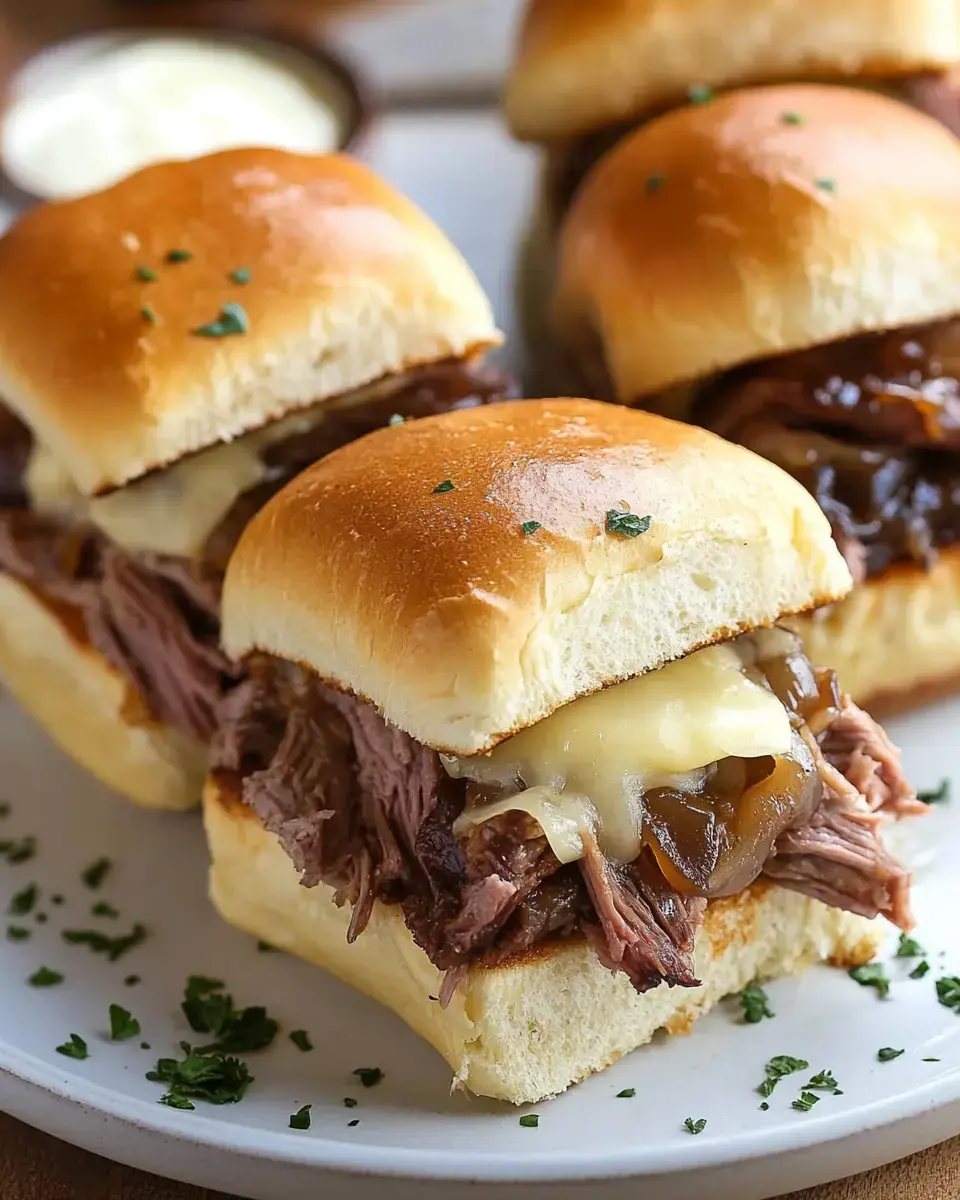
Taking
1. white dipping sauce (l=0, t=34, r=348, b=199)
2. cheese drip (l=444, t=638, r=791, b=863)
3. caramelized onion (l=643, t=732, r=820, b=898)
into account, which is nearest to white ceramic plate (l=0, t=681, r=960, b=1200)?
caramelized onion (l=643, t=732, r=820, b=898)

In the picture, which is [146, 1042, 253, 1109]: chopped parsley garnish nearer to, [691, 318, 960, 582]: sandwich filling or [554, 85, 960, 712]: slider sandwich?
[554, 85, 960, 712]: slider sandwich

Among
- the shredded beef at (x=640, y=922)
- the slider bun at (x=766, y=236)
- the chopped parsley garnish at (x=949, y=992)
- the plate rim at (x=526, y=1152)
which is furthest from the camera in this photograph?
the slider bun at (x=766, y=236)

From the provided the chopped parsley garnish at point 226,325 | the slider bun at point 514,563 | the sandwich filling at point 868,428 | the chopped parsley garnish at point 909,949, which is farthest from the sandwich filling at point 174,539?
the chopped parsley garnish at point 909,949

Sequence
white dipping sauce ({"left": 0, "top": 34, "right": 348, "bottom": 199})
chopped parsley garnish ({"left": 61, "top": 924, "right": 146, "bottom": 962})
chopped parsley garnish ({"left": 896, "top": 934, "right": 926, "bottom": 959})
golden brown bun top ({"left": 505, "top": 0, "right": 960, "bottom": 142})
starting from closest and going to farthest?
chopped parsley garnish ({"left": 896, "top": 934, "right": 926, "bottom": 959}) → chopped parsley garnish ({"left": 61, "top": 924, "right": 146, "bottom": 962}) → golden brown bun top ({"left": 505, "top": 0, "right": 960, "bottom": 142}) → white dipping sauce ({"left": 0, "top": 34, "right": 348, "bottom": 199})

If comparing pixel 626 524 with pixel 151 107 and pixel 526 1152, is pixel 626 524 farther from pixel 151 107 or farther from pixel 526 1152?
pixel 151 107

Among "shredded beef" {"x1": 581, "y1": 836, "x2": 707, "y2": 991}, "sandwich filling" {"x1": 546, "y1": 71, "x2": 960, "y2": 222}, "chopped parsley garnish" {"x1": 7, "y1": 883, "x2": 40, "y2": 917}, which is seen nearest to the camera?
"shredded beef" {"x1": 581, "y1": 836, "x2": 707, "y2": 991}

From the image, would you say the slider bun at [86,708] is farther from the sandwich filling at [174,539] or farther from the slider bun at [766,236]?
the slider bun at [766,236]

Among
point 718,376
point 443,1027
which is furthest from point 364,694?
point 718,376
